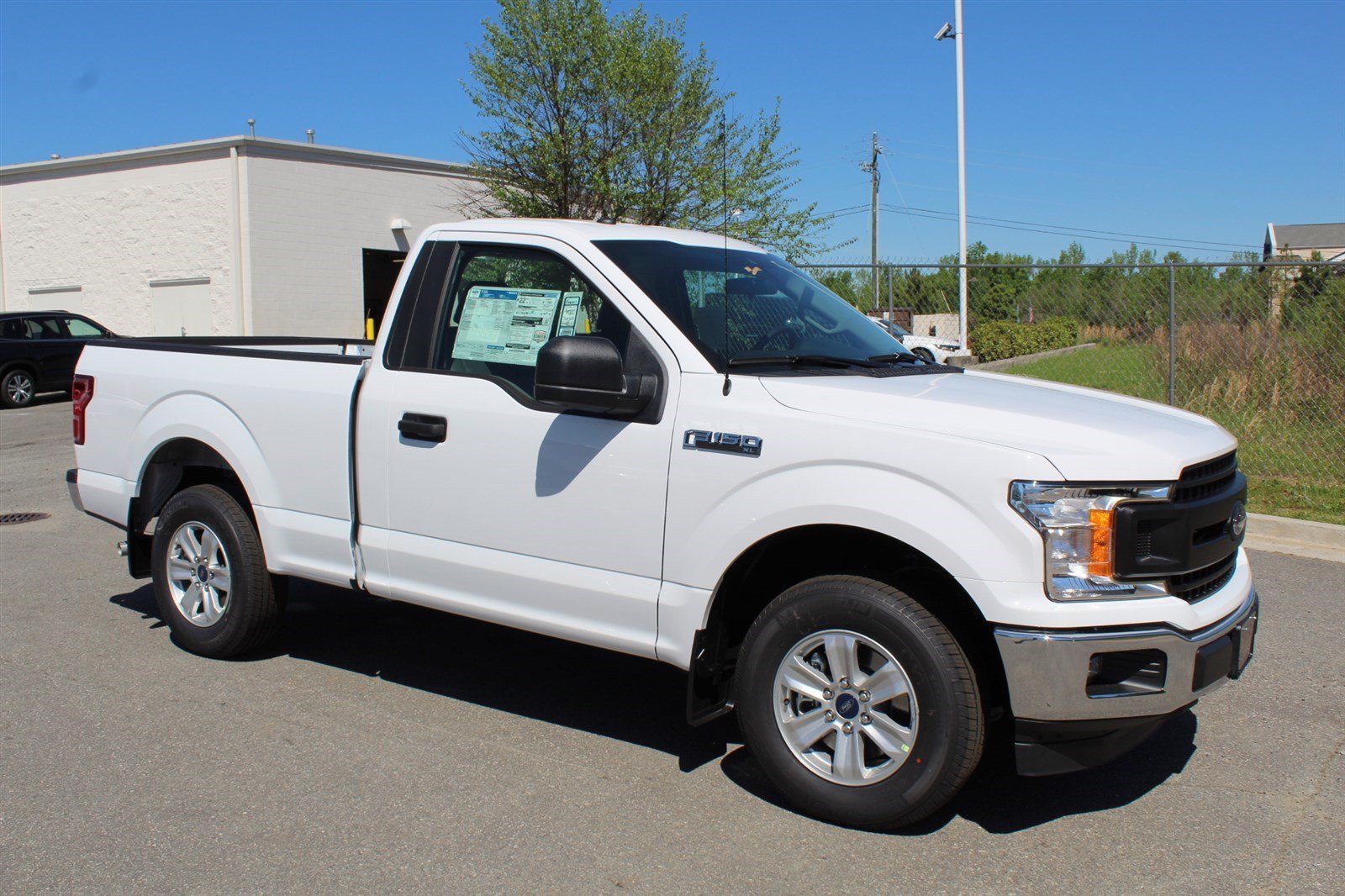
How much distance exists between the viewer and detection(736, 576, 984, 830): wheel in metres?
3.60

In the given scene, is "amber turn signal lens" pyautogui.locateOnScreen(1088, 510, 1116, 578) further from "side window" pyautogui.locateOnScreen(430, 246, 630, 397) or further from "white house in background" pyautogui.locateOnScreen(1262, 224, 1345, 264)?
"white house in background" pyautogui.locateOnScreen(1262, 224, 1345, 264)

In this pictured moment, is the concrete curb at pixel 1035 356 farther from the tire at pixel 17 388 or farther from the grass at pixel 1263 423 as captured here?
the tire at pixel 17 388

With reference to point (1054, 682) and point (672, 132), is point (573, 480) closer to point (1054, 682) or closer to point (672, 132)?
point (1054, 682)

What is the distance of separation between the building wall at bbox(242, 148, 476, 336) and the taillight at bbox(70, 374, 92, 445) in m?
19.8

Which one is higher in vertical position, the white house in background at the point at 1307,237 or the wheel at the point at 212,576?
the white house in background at the point at 1307,237

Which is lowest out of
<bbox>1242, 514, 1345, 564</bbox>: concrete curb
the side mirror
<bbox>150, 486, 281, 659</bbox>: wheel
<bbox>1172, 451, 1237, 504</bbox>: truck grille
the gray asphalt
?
the gray asphalt

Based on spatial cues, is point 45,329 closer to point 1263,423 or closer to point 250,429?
point 250,429

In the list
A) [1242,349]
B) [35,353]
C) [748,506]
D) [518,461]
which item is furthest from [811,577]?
[35,353]

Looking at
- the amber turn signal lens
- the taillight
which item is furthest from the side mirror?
the taillight

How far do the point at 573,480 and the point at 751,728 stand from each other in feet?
3.69

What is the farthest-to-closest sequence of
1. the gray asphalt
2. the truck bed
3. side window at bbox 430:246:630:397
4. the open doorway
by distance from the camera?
the open doorway, the truck bed, side window at bbox 430:246:630:397, the gray asphalt

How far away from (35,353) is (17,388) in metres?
0.70

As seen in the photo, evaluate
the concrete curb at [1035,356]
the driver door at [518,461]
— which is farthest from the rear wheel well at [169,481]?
the concrete curb at [1035,356]

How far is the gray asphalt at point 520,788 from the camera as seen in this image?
3.57 m
